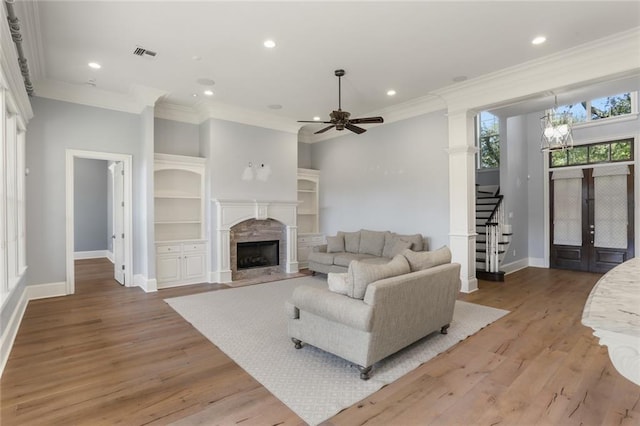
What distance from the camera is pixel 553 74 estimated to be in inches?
175

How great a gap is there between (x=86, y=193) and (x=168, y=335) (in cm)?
816

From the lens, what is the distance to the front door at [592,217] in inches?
268

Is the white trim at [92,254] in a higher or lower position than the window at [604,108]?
lower

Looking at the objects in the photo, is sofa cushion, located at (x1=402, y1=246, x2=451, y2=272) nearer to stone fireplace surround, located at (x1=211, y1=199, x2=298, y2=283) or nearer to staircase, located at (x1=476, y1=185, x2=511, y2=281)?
staircase, located at (x1=476, y1=185, x2=511, y2=281)

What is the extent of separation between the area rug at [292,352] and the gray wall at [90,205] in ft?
20.8

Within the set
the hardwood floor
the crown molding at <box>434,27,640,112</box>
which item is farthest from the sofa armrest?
the crown molding at <box>434,27,640,112</box>

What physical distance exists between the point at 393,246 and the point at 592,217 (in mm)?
4714

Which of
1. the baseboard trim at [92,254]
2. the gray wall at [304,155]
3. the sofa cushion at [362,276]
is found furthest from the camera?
the baseboard trim at [92,254]

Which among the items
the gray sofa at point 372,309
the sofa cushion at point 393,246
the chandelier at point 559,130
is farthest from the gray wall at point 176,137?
the chandelier at point 559,130

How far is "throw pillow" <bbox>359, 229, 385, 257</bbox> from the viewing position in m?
6.51

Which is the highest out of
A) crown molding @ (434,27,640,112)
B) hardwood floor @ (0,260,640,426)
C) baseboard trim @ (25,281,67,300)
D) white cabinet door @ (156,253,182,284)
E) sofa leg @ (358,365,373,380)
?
crown molding @ (434,27,640,112)

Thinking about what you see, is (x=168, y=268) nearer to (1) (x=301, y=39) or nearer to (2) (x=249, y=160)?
(2) (x=249, y=160)

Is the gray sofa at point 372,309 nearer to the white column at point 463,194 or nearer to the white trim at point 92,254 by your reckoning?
the white column at point 463,194

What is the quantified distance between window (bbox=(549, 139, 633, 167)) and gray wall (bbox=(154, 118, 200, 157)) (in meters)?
8.10
